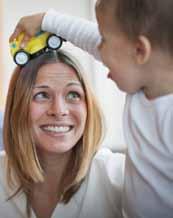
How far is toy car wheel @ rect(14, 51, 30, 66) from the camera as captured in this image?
38.8 inches

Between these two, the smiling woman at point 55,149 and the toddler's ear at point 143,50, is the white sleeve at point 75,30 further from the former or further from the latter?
the toddler's ear at point 143,50

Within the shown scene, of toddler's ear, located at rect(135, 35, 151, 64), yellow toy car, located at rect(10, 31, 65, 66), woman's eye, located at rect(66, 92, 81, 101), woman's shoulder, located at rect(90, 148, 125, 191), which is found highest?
yellow toy car, located at rect(10, 31, 65, 66)

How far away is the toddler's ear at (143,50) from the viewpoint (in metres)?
0.71

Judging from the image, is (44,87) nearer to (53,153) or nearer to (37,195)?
(53,153)

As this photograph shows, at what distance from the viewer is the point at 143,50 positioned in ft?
2.38

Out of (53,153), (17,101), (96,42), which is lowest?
(53,153)

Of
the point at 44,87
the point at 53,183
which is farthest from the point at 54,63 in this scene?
the point at 53,183

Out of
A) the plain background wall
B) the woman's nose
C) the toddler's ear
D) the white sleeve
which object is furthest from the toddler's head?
the plain background wall

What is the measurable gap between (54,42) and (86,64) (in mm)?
1066

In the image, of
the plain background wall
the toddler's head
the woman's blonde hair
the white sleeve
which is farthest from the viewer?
the plain background wall

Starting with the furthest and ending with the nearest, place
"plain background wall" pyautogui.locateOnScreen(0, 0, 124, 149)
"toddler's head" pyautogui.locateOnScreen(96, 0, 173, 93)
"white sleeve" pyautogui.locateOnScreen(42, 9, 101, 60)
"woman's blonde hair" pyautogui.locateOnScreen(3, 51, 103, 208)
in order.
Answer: "plain background wall" pyautogui.locateOnScreen(0, 0, 124, 149)
"woman's blonde hair" pyautogui.locateOnScreen(3, 51, 103, 208)
"white sleeve" pyautogui.locateOnScreen(42, 9, 101, 60)
"toddler's head" pyautogui.locateOnScreen(96, 0, 173, 93)

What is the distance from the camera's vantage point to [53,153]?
1076 mm

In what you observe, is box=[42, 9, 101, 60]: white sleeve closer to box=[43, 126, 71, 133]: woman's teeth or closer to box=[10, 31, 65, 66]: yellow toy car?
box=[10, 31, 65, 66]: yellow toy car

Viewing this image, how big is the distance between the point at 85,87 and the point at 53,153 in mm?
187
